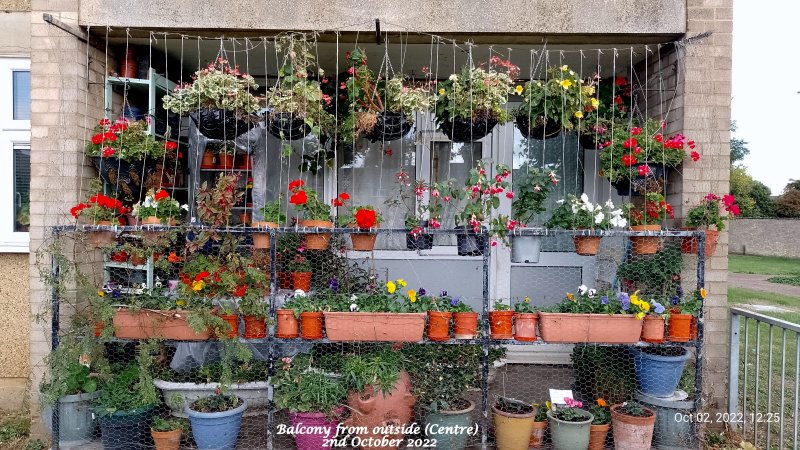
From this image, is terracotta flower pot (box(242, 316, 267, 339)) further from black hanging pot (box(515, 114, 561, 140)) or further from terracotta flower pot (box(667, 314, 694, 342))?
terracotta flower pot (box(667, 314, 694, 342))

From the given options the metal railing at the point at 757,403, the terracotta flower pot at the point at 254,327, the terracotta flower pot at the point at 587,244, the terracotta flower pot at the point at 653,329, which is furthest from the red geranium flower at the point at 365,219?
the metal railing at the point at 757,403

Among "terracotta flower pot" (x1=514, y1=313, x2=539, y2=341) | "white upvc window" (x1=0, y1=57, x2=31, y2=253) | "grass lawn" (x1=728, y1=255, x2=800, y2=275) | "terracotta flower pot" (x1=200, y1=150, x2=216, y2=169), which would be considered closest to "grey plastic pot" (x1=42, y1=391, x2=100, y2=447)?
"white upvc window" (x1=0, y1=57, x2=31, y2=253)

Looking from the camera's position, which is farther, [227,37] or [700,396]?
[227,37]

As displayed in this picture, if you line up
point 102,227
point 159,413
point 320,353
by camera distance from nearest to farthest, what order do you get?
point 102,227
point 159,413
point 320,353

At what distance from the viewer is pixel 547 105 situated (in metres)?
3.89

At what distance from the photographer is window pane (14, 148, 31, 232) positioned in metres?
4.59

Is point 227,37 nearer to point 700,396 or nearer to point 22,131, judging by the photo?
point 22,131

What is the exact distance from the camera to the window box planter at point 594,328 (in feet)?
12.1

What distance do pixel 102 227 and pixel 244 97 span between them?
52.9 inches

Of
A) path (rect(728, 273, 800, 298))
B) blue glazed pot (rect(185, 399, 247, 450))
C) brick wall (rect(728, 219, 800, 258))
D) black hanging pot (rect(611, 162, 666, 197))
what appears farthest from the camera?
brick wall (rect(728, 219, 800, 258))

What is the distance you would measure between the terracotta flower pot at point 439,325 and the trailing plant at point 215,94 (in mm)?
2015

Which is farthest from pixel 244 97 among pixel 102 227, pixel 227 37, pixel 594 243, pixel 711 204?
pixel 711 204

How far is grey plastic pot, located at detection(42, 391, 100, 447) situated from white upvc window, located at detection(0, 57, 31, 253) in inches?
59.5

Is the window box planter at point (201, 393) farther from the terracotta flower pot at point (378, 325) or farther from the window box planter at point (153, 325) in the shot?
the terracotta flower pot at point (378, 325)
